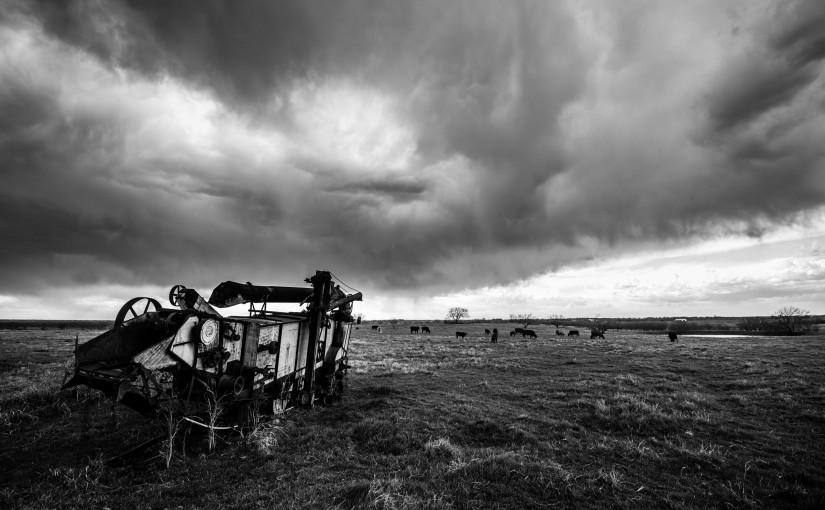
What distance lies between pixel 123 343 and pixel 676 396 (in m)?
19.6

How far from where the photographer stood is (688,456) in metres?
9.76

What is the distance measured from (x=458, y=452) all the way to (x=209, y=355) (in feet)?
22.1

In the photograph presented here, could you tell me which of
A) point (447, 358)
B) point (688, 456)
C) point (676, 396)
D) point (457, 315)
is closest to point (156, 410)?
point (688, 456)

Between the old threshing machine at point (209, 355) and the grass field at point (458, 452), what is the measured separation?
1238 millimetres

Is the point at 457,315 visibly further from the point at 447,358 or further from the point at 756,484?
the point at 756,484

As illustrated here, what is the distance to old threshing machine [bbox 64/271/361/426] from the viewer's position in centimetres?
859

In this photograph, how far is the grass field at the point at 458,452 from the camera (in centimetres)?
764

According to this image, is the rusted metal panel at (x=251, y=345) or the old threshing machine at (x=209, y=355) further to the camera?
the rusted metal panel at (x=251, y=345)

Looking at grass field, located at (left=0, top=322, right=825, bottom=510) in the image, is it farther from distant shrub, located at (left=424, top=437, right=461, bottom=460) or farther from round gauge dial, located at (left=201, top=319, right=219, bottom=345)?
round gauge dial, located at (left=201, top=319, right=219, bottom=345)

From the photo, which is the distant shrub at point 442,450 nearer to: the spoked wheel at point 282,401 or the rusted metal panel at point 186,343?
the spoked wheel at point 282,401

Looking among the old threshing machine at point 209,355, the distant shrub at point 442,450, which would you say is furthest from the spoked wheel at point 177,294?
the distant shrub at point 442,450

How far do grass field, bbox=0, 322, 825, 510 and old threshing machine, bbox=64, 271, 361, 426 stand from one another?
1.24m

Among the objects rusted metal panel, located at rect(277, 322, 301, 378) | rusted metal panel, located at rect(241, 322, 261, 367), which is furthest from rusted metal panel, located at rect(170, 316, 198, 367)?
rusted metal panel, located at rect(277, 322, 301, 378)

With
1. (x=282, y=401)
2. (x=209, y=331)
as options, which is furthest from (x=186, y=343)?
(x=282, y=401)
